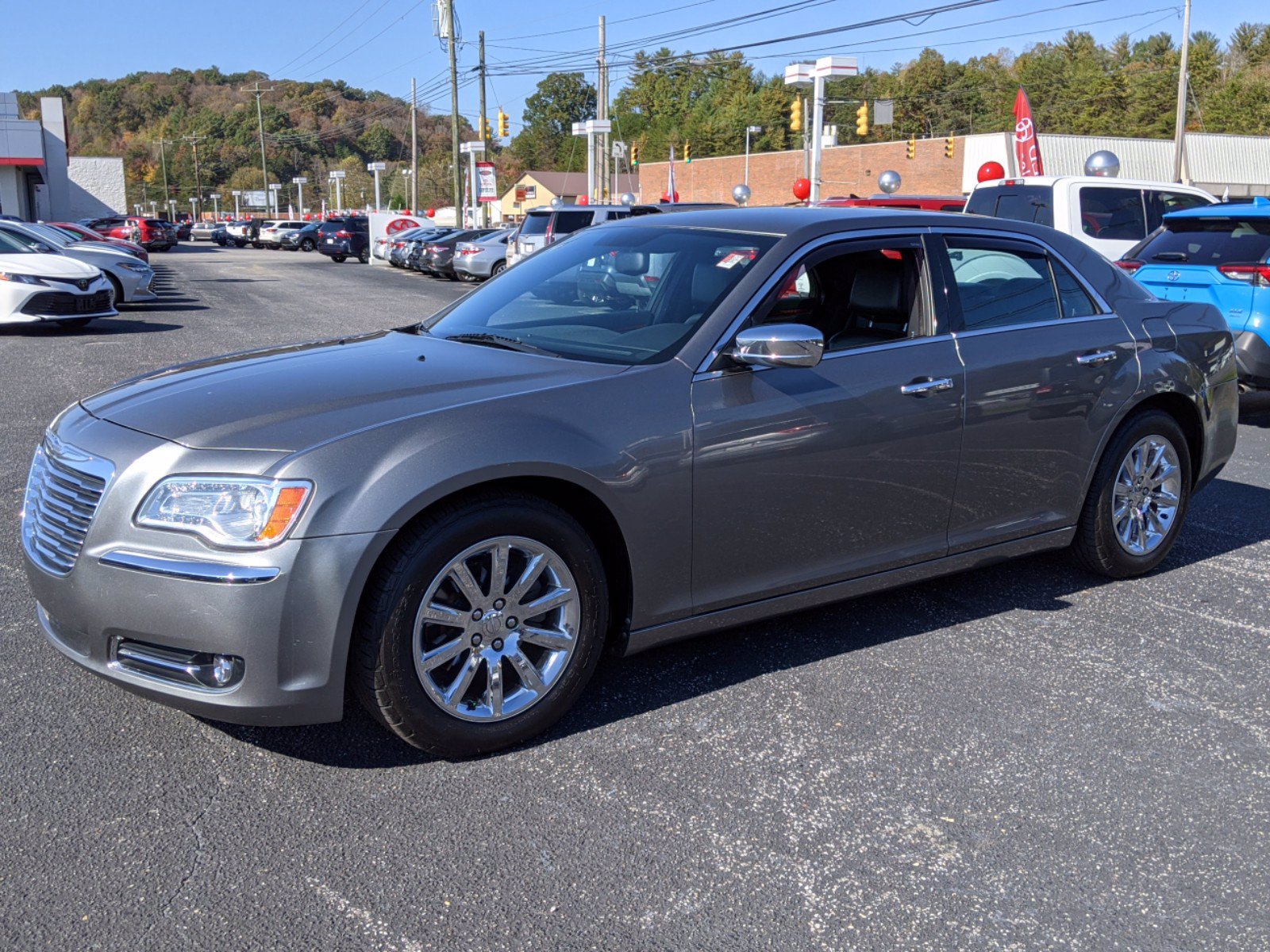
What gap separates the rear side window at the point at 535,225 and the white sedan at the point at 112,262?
7215 mm

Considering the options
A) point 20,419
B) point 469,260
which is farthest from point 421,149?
point 20,419

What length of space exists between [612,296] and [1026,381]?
169 cm

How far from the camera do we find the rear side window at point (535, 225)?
23156 mm

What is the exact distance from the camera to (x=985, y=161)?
42.9 m

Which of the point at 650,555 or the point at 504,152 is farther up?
the point at 504,152

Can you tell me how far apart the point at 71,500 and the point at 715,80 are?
133 m

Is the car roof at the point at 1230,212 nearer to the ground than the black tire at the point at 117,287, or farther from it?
farther from it

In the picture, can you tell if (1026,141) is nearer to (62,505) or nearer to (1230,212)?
(1230,212)

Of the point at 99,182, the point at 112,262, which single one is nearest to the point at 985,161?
the point at 112,262

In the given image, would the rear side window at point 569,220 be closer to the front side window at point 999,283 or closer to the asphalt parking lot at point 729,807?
the front side window at point 999,283

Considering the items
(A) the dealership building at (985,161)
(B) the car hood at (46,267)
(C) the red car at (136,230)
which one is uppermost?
(A) the dealership building at (985,161)

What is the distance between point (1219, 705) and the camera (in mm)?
3996

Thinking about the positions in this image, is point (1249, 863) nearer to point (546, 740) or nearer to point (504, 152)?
point (546, 740)

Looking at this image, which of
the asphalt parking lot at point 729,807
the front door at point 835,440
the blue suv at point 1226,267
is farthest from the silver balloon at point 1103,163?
the front door at point 835,440
